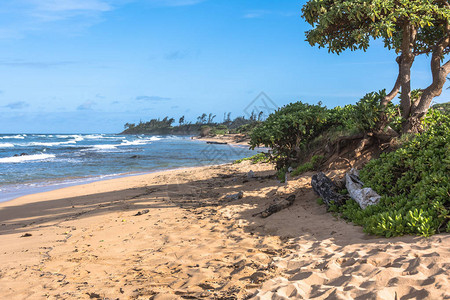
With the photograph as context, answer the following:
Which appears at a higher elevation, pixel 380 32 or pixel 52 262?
pixel 380 32

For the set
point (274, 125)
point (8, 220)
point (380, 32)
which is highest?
point (380, 32)

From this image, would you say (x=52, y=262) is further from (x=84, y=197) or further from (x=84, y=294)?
(x=84, y=197)

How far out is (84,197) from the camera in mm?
12883

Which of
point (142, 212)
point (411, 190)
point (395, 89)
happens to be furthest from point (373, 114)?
point (142, 212)

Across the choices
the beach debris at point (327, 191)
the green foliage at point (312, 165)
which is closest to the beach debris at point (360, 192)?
the beach debris at point (327, 191)

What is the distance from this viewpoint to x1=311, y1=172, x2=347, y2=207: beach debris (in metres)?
7.77

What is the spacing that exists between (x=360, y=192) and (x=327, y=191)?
96cm

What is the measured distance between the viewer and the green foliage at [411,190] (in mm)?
5484

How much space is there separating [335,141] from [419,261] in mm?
7322

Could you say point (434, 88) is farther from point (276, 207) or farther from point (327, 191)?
point (276, 207)

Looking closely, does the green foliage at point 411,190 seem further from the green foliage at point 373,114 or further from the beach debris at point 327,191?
the green foliage at point 373,114

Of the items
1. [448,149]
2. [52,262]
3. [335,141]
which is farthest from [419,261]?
[335,141]

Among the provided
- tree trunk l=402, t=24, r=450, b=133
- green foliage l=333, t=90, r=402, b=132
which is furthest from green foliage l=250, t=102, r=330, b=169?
tree trunk l=402, t=24, r=450, b=133

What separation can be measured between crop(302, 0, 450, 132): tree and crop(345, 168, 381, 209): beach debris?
3553 mm
